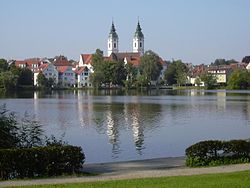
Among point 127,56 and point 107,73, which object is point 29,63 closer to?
point 127,56

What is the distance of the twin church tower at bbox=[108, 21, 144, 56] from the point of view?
189m

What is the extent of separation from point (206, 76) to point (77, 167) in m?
136

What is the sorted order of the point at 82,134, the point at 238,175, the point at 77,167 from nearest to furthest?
the point at 238,175 < the point at 77,167 < the point at 82,134

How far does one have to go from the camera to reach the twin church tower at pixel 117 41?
18938 centimetres

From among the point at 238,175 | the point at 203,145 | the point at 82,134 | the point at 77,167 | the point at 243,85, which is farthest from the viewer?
the point at 243,85

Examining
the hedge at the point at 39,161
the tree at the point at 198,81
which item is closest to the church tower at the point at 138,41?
the tree at the point at 198,81

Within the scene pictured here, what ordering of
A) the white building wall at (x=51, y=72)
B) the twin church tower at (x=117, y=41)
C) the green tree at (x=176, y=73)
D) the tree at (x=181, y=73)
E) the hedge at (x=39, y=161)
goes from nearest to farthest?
the hedge at (x=39, y=161), the tree at (x=181, y=73), the green tree at (x=176, y=73), the white building wall at (x=51, y=72), the twin church tower at (x=117, y=41)

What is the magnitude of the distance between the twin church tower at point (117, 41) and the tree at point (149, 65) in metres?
41.6

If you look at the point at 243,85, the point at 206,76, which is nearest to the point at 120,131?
the point at 243,85

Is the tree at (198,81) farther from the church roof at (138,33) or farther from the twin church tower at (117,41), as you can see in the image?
the church roof at (138,33)

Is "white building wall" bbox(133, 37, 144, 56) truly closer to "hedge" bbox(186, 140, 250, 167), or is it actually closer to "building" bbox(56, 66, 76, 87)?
"building" bbox(56, 66, 76, 87)

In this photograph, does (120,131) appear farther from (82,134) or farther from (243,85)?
(243,85)

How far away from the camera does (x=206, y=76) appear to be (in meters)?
147

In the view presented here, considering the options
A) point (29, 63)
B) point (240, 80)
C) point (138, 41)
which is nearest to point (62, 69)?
point (29, 63)
